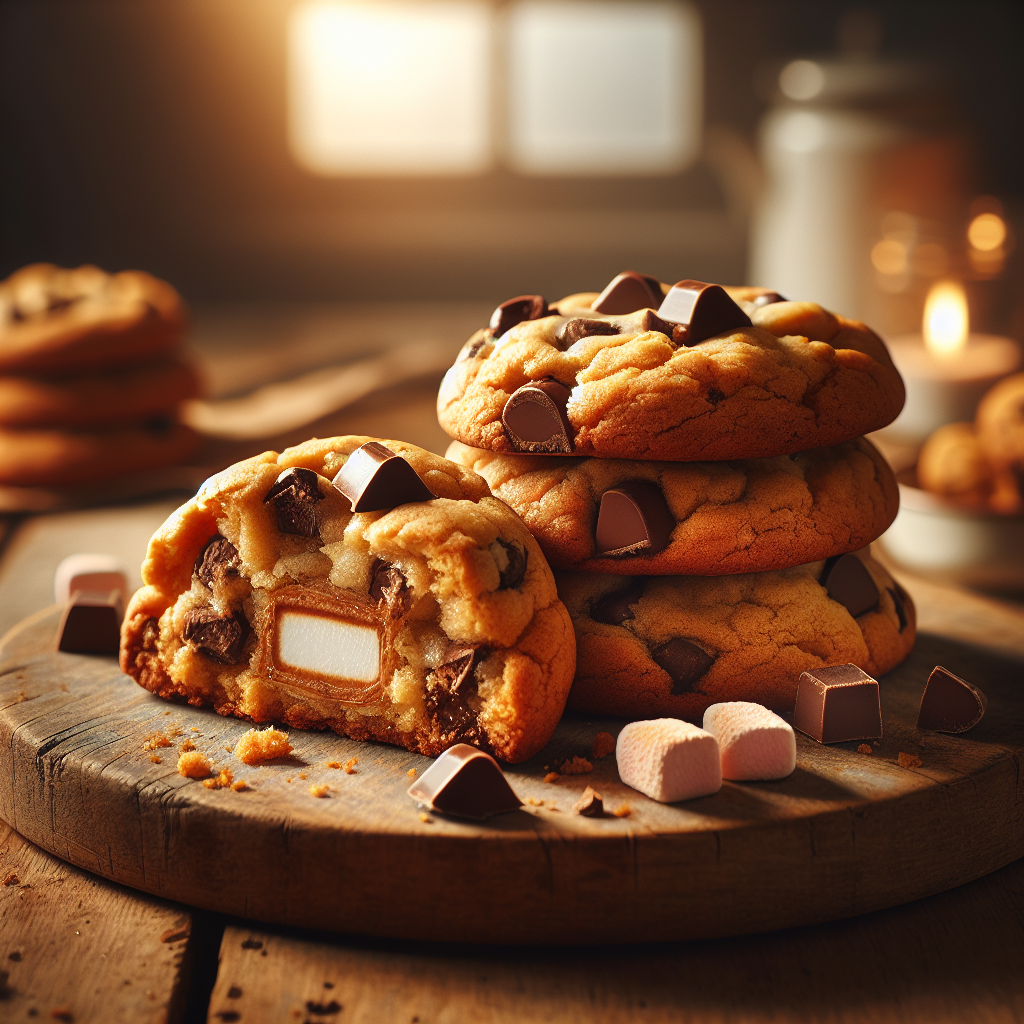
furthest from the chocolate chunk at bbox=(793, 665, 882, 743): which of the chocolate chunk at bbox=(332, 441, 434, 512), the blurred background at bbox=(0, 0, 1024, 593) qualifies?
the blurred background at bbox=(0, 0, 1024, 593)

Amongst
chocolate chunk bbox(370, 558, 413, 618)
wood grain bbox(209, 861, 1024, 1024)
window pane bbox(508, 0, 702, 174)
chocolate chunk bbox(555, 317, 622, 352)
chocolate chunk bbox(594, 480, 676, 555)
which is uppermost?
window pane bbox(508, 0, 702, 174)

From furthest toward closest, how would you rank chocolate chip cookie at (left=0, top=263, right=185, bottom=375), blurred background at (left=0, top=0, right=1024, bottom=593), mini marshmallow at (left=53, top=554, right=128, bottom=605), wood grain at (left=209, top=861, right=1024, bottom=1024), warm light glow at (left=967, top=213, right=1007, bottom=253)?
1. blurred background at (left=0, top=0, right=1024, bottom=593)
2. warm light glow at (left=967, top=213, right=1007, bottom=253)
3. chocolate chip cookie at (left=0, top=263, right=185, bottom=375)
4. mini marshmallow at (left=53, top=554, right=128, bottom=605)
5. wood grain at (left=209, top=861, right=1024, bottom=1024)

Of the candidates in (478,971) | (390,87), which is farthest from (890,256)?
(390,87)

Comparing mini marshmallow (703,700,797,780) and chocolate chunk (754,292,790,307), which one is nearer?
mini marshmallow (703,700,797,780)

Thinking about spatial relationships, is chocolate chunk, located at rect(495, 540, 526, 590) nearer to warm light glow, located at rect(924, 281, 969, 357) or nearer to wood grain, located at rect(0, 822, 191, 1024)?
wood grain, located at rect(0, 822, 191, 1024)

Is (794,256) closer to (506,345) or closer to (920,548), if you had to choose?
(920,548)

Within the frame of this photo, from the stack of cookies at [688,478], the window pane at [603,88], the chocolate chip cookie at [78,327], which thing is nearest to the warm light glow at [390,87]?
the window pane at [603,88]

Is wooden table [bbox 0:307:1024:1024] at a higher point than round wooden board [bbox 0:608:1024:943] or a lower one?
lower

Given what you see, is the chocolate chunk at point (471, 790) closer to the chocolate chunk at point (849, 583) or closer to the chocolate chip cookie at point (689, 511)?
the chocolate chip cookie at point (689, 511)
